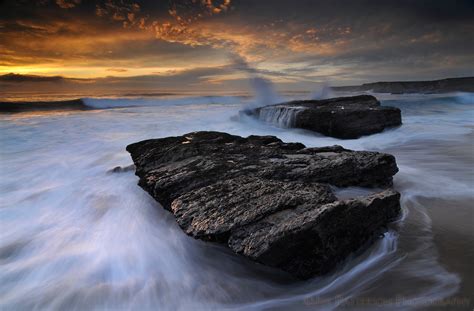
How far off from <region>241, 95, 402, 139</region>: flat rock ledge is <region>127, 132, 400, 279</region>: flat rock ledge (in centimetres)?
580

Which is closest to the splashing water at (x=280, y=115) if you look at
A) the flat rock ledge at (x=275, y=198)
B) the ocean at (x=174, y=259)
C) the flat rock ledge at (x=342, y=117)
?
the flat rock ledge at (x=342, y=117)

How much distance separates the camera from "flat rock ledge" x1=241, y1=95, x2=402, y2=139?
10656mm

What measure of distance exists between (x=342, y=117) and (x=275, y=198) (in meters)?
8.01

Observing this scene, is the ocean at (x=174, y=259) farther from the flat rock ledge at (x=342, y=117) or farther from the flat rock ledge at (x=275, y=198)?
the flat rock ledge at (x=342, y=117)

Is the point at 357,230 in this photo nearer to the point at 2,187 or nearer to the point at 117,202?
the point at 117,202

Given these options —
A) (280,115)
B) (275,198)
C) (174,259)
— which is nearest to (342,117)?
(280,115)

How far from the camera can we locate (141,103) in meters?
29.4

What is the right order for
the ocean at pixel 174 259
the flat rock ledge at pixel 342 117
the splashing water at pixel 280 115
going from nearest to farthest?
1. the ocean at pixel 174 259
2. the flat rock ledge at pixel 342 117
3. the splashing water at pixel 280 115

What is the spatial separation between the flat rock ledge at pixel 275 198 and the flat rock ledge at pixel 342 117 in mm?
5799

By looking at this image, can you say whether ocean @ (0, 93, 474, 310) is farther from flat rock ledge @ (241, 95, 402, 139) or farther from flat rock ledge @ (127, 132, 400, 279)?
flat rock ledge @ (241, 95, 402, 139)

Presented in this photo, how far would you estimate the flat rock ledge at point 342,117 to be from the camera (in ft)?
35.0

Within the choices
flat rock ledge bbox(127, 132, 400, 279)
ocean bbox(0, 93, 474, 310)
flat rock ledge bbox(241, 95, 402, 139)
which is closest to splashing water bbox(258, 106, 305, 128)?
flat rock ledge bbox(241, 95, 402, 139)

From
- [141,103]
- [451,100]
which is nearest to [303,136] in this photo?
[141,103]

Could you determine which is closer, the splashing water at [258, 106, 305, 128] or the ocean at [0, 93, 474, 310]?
the ocean at [0, 93, 474, 310]
